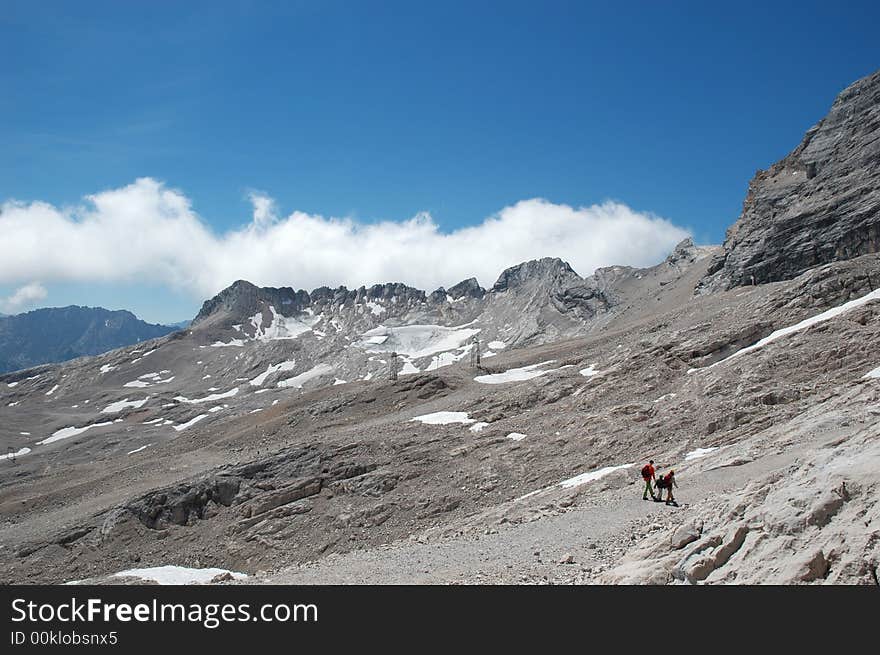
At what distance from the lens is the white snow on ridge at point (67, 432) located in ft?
381

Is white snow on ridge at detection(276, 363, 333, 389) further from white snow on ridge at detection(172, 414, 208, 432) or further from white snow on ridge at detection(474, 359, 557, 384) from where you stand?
white snow on ridge at detection(474, 359, 557, 384)

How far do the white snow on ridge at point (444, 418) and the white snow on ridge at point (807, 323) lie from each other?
1586 cm

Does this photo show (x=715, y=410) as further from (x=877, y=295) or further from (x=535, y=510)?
(x=877, y=295)

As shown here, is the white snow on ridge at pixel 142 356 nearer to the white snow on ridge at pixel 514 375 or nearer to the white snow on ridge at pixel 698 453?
the white snow on ridge at pixel 514 375

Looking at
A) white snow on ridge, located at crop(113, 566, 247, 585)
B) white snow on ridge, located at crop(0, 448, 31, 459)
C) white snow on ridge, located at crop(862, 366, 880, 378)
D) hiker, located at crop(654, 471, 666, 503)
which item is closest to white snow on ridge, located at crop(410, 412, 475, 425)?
white snow on ridge, located at crop(113, 566, 247, 585)

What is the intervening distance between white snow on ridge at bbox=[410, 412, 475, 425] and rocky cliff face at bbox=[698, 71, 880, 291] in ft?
184

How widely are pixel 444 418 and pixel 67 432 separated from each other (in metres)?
112

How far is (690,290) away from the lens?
106062 millimetres

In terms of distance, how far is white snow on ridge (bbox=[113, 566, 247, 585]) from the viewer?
28.2 meters

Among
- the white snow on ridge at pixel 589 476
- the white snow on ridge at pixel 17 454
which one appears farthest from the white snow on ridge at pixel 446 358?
the white snow on ridge at pixel 589 476

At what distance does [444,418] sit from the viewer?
Answer: 4391cm
